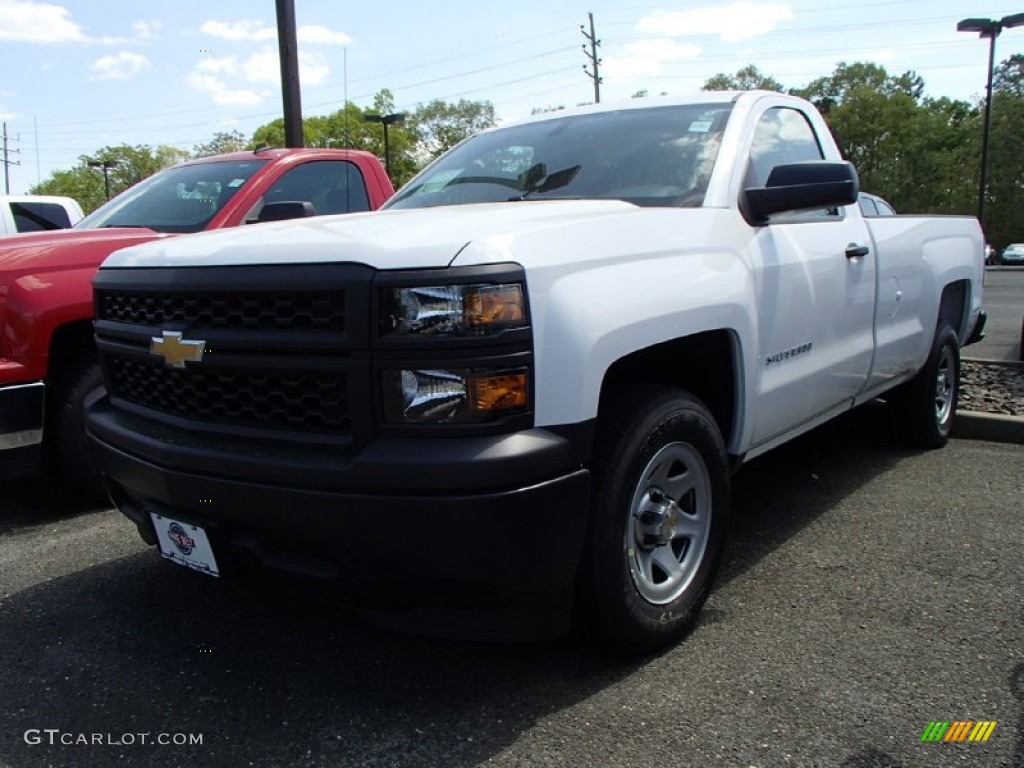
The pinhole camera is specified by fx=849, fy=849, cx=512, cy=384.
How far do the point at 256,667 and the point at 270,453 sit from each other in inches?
33.5

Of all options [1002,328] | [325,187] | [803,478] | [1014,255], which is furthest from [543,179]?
[1014,255]

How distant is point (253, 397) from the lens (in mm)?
2354

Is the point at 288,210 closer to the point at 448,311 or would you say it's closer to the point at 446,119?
the point at 448,311

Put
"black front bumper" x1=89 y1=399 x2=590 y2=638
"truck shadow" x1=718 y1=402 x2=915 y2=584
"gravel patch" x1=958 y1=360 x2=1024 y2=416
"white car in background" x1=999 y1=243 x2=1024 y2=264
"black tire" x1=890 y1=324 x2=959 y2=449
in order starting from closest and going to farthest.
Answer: "black front bumper" x1=89 y1=399 x2=590 y2=638, "truck shadow" x1=718 y1=402 x2=915 y2=584, "black tire" x1=890 y1=324 x2=959 y2=449, "gravel patch" x1=958 y1=360 x2=1024 y2=416, "white car in background" x1=999 y1=243 x2=1024 y2=264

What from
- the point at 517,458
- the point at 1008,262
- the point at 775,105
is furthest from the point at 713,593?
the point at 1008,262

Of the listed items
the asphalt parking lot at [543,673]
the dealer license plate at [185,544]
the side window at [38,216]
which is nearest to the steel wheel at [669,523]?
the asphalt parking lot at [543,673]


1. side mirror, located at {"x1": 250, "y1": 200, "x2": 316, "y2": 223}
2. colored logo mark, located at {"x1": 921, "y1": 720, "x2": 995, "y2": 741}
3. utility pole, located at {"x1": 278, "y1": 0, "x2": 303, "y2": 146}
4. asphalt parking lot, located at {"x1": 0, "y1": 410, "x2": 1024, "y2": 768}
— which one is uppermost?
utility pole, located at {"x1": 278, "y1": 0, "x2": 303, "y2": 146}

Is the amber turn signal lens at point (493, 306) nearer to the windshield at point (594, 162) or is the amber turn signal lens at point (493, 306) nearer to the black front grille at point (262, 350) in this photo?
the black front grille at point (262, 350)

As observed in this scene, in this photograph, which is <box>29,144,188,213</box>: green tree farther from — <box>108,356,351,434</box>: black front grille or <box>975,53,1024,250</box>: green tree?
<box>108,356,351,434</box>: black front grille

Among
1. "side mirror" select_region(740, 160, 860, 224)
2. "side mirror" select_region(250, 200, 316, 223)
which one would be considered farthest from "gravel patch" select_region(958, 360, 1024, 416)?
"side mirror" select_region(250, 200, 316, 223)

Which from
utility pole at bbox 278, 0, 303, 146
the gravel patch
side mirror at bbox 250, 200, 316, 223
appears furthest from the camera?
utility pole at bbox 278, 0, 303, 146

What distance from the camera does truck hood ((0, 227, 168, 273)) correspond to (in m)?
3.95

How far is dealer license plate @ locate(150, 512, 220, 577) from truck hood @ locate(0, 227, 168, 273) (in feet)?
6.52

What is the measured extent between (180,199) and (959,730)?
4977 millimetres
